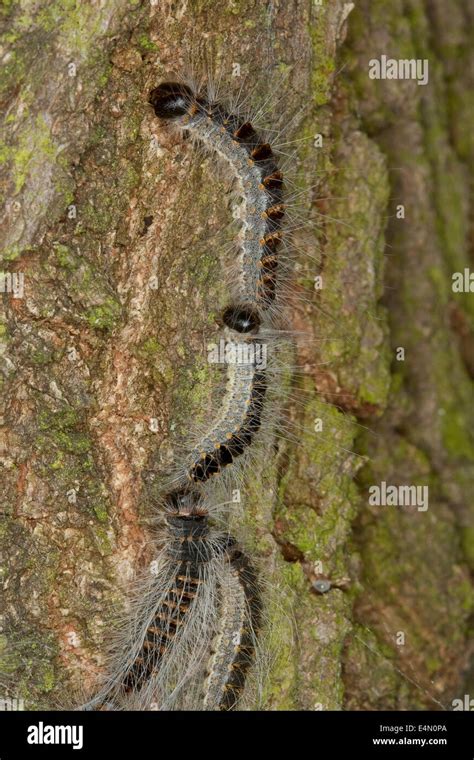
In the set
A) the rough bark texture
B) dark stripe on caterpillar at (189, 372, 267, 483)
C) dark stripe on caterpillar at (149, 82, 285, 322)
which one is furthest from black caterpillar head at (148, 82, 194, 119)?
dark stripe on caterpillar at (189, 372, 267, 483)

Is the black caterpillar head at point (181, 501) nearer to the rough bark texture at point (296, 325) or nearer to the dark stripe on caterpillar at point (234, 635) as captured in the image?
the rough bark texture at point (296, 325)

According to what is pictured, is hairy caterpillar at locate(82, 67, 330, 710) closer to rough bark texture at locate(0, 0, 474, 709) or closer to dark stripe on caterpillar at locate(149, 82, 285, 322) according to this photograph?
dark stripe on caterpillar at locate(149, 82, 285, 322)

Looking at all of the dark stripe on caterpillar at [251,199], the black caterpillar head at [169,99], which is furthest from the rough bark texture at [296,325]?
the dark stripe on caterpillar at [251,199]

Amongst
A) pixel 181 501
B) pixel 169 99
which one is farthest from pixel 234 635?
pixel 169 99

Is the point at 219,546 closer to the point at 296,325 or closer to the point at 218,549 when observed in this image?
the point at 218,549

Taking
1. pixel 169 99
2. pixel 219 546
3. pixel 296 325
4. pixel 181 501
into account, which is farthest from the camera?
pixel 296 325

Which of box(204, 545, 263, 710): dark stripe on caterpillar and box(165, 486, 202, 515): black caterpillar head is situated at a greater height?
box(165, 486, 202, 515): black caterpillar head
